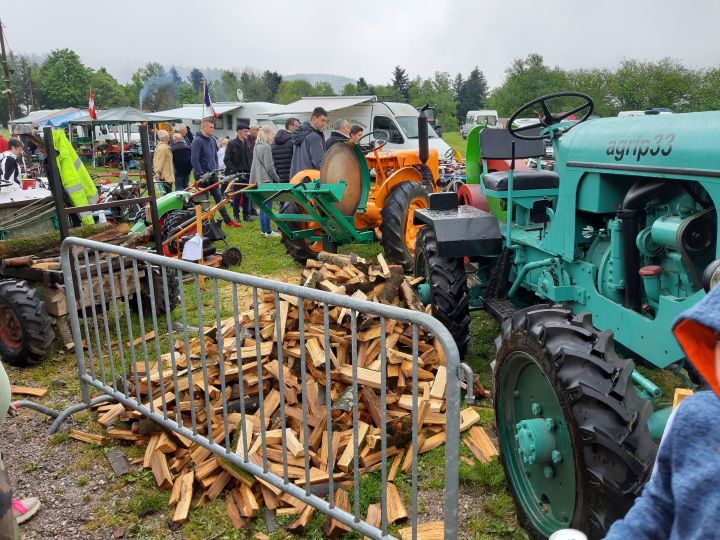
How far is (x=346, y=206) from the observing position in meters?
8.22

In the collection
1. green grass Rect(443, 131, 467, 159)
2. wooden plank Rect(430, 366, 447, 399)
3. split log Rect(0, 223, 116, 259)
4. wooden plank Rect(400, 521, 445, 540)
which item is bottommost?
wooden plank Rect(400, 521, 445, 540)

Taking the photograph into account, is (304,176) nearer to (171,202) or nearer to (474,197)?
(171,202)

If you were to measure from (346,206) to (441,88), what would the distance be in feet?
244

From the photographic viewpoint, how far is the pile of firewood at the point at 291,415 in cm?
340

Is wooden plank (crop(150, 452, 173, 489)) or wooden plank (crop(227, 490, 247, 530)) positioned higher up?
wooden plank (crop(150, 452, 173, 489))

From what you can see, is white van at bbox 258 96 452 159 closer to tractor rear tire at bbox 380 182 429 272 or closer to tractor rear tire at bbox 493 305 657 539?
tractor rear tire at bbox 380 182 429 272

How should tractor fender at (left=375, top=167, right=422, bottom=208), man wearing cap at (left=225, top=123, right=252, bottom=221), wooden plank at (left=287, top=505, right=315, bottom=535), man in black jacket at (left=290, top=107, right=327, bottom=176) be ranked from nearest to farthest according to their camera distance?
wooden plank at (left=287, top=505, right=315, bottom=535) < tractor fender at (left=375, top=167, right=422, bottom=208) < man in black jacket at (left=290, top=107, right=327, bottom=176) < man wearing cap at (left=225, top=123, right=252, bottom=221)

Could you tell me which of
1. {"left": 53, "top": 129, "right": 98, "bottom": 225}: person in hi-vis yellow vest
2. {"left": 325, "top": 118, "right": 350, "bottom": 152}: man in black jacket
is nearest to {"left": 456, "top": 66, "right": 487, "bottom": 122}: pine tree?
{"left": 325, "top": 118, "right": 350, "bottom": 152}: man in black jacket

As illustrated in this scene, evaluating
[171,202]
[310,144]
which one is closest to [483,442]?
[171,202]

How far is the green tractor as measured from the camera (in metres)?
2.50

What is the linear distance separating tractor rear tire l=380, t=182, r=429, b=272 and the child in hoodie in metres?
6.46

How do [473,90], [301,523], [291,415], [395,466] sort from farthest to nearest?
[473,90], [291,415], [395,466], [301,523]

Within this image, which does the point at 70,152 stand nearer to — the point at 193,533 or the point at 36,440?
the point at 36,440

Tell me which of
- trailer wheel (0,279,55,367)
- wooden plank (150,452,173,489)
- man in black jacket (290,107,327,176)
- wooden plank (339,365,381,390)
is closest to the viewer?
wooden plank (150,452,173,489)
